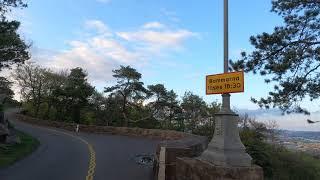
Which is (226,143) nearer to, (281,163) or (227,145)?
(227,145)

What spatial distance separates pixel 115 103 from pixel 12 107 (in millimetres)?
44552

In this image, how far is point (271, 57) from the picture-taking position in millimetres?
18375

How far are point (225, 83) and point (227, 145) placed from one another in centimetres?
140

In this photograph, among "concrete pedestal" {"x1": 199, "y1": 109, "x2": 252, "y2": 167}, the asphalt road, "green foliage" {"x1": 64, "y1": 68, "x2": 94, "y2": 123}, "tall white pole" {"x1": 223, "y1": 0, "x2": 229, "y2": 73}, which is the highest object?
"green foliage" {"x1": 64, "y1": 68, "x2": 94, "y2": 123}

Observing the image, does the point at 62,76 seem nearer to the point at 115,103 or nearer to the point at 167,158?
the point at 115,103

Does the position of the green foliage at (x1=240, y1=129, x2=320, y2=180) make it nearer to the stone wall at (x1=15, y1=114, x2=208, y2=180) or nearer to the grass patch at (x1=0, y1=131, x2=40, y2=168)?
the stone wall at (x1=15, y1=114, x2=208, y2=180)

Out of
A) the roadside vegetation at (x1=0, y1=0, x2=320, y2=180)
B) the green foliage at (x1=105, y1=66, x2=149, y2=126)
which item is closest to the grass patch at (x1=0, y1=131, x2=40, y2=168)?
the roadside vegetation at (x1=0, y1=0, x2=320, y2=180)

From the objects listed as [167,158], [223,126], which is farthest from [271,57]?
[223,126]

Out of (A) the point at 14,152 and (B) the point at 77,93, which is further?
(B) the point at 77,93

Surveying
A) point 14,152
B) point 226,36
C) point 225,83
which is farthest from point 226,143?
point 14,152

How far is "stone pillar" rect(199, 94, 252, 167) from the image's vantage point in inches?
388

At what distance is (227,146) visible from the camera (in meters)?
10.1

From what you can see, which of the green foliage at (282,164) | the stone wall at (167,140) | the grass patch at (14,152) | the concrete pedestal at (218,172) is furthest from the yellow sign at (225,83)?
the grass patch at (14,152)

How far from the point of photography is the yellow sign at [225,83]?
10.1 m
